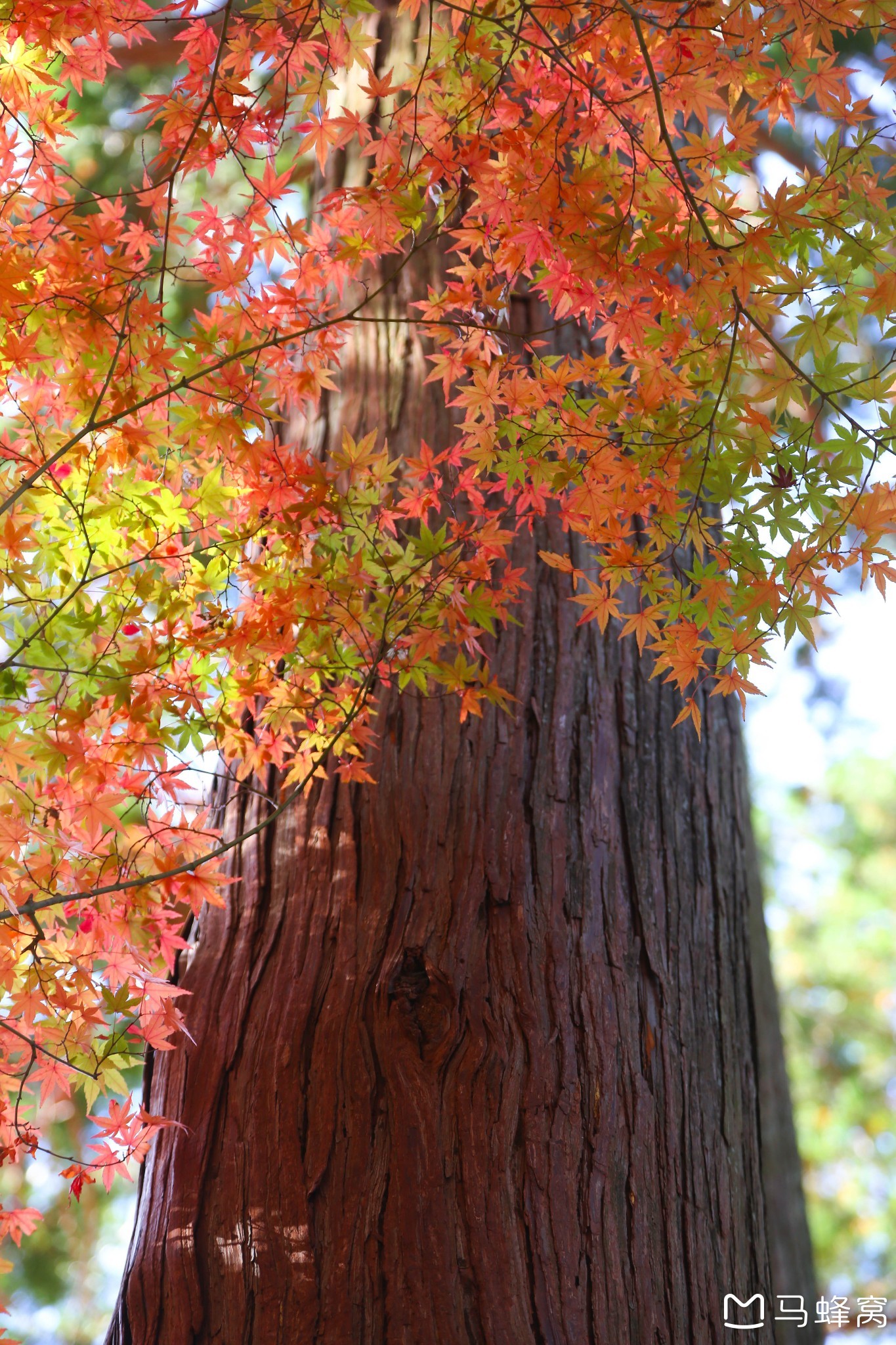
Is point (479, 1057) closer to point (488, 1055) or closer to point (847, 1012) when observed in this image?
point (488, 1055)

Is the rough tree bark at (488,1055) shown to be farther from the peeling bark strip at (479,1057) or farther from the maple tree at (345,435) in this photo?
the maple tree at (345,435)

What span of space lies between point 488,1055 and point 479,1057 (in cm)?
1

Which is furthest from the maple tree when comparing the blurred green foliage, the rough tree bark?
the blurred green foliage

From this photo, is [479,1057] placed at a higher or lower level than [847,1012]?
lower

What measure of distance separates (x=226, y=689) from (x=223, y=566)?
18 cm

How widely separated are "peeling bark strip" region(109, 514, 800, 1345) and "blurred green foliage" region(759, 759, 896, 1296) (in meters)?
6.72

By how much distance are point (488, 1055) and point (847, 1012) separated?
8.59m

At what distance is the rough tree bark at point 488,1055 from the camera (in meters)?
1.34

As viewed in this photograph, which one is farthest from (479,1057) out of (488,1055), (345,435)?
(345,435)

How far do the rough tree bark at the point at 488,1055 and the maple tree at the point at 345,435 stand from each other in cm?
19

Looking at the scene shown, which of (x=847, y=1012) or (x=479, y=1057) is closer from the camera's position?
(x=479, y=1057)

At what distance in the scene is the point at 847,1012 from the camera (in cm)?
891

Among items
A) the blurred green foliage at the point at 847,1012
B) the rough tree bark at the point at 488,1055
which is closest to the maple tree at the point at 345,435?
the rough tree bark at the point at 488,1055

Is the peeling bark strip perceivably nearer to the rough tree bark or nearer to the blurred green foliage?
the rough tree bark
